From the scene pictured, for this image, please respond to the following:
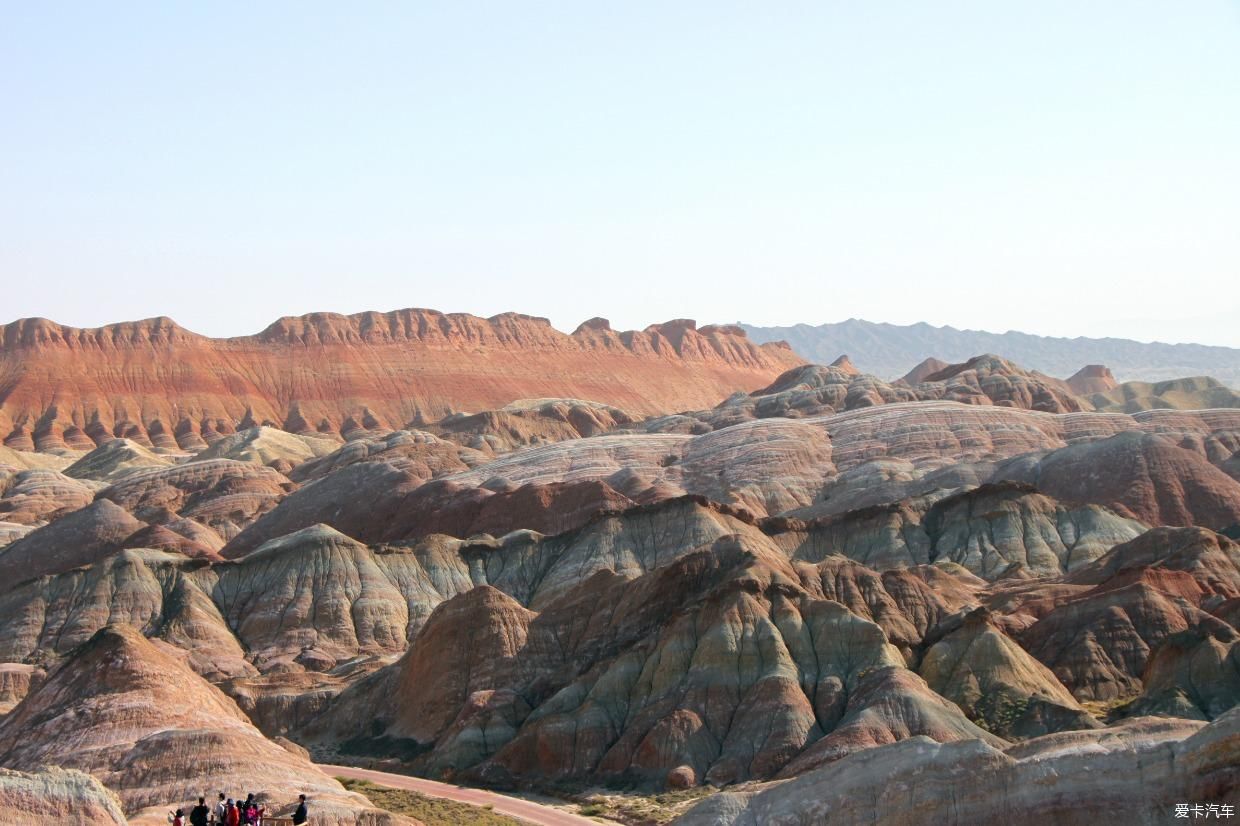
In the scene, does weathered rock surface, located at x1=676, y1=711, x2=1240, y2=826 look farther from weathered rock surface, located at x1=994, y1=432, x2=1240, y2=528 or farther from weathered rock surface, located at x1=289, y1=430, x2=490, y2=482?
weathered rock surface, located at x1=289, y1=430, x2=490, y2=482

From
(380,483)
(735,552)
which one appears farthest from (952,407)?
(735,552)

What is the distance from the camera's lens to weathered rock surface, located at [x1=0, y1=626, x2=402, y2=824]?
51625mm

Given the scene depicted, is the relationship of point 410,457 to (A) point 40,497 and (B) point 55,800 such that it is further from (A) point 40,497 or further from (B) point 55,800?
(B) point 55,800

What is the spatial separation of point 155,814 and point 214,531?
11468 cm

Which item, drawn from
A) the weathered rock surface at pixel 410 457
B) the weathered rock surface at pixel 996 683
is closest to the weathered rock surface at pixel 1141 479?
the weathered rock surface at pixel 996 683

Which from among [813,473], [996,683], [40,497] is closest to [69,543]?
[40,497]

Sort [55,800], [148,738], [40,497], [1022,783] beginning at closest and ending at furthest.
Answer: [55,800] < [1022,783] < [148,738] < [40,497]

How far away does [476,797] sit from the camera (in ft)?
230

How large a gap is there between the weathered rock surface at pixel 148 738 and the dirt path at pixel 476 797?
1013cm

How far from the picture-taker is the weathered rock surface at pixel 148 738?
51.6 m

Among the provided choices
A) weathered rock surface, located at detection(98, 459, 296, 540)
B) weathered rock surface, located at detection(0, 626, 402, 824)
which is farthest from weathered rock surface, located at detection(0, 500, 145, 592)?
weathered rock surface, located at detection(0, 626, 402, 824)

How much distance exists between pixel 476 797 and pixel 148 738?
18.1m

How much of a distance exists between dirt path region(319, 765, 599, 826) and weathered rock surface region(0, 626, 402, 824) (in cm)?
1013

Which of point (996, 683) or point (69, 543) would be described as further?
point (69, 543)
